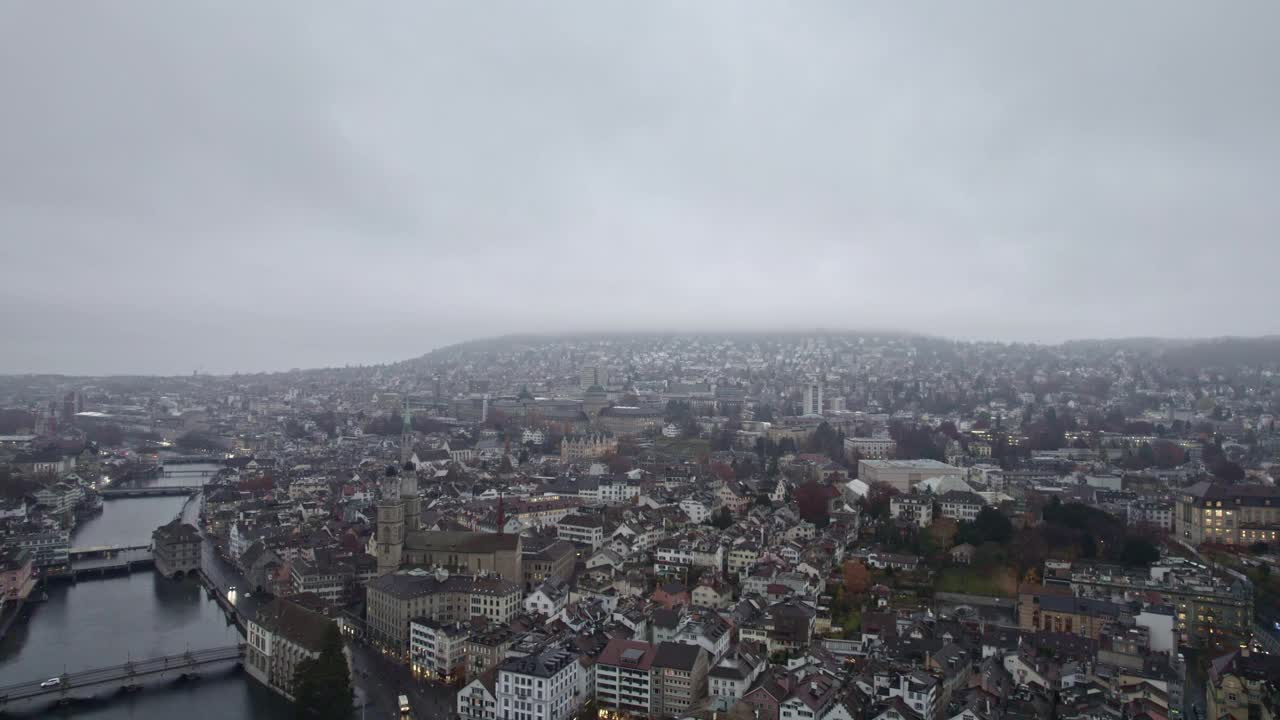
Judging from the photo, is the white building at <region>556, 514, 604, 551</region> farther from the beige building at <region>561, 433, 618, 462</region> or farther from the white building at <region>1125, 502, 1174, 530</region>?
the beige building at <region>561, 433, 618, 462</region>

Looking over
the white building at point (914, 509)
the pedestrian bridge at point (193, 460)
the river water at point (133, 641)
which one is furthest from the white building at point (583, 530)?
the pedestrian bridge at point (193, 460)

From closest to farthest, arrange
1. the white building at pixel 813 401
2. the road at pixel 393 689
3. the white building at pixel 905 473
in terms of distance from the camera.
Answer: the road at pixel 393 689 → the white building at pixel 905 473 → the white building at pixel 813 401

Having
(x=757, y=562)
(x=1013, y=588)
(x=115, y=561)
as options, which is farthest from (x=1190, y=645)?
(x=115, y=561)

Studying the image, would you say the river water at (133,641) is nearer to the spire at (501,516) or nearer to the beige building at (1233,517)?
the spire at (501,516)

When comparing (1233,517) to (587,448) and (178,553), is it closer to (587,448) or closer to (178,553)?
(587,448)

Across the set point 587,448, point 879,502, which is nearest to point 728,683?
point 879,502

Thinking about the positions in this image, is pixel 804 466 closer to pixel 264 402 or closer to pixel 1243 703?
pixel 1243 703

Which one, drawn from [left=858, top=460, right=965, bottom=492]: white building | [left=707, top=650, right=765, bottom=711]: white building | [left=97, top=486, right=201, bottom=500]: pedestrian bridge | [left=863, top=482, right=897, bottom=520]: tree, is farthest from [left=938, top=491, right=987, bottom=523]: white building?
[left=97, top=486, right=201, bottom=500]: pedestrian bridge
